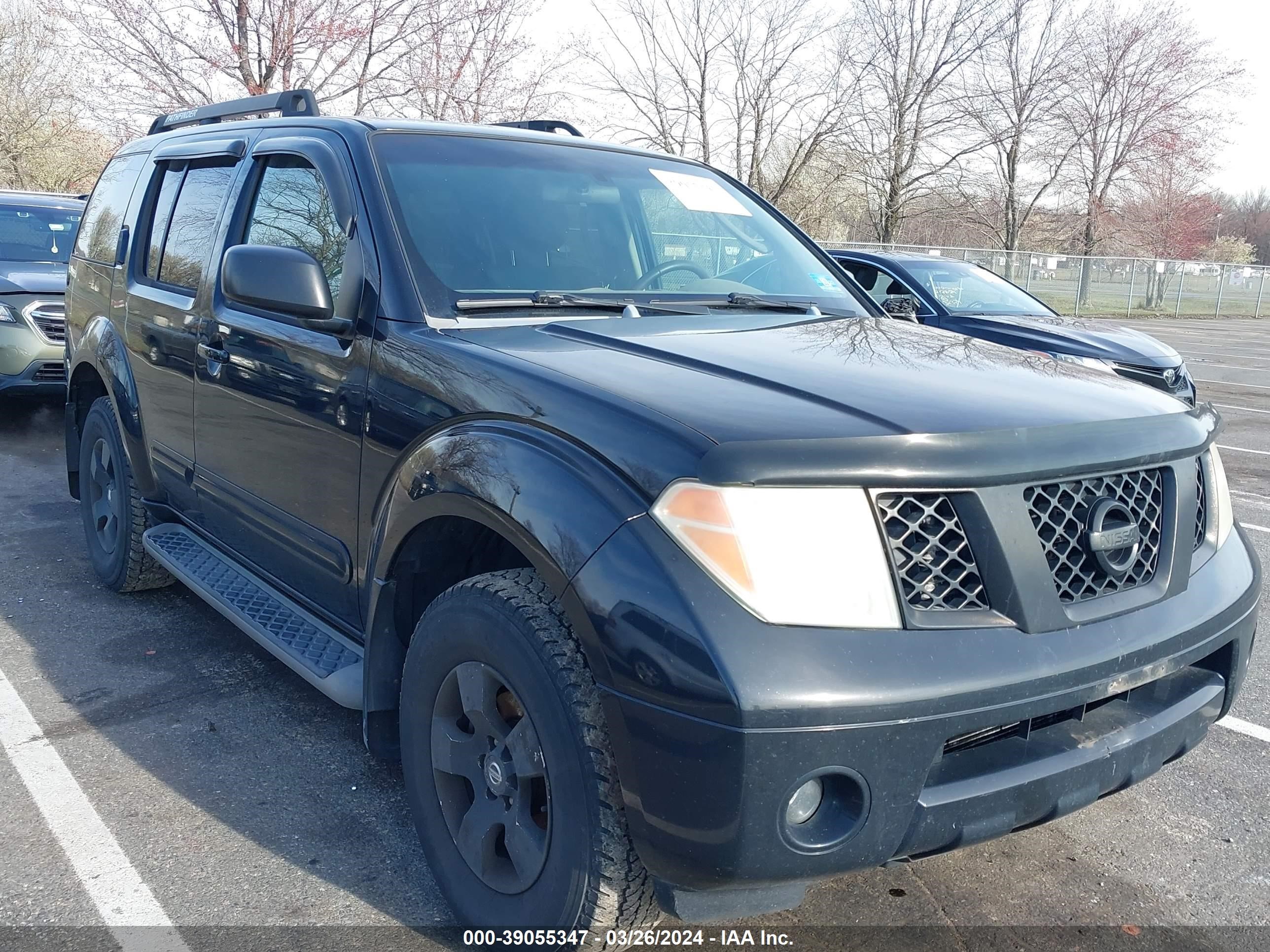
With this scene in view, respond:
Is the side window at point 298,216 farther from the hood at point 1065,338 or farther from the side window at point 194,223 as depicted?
→ the hood at point 1065,338

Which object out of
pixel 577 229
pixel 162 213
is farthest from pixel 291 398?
pixel 162 213

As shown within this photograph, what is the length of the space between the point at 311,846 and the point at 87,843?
0.58 metres

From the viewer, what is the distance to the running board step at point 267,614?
9.36 feet

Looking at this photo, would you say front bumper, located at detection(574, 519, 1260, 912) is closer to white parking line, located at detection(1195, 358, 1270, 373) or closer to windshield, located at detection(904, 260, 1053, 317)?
windshield, located at detection(904, 260, 1053, 317)

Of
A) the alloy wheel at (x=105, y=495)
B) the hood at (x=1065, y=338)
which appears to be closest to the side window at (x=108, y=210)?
the alloy wheel at (x=105, y=495)

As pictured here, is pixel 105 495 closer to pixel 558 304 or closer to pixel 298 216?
pixel 298 216

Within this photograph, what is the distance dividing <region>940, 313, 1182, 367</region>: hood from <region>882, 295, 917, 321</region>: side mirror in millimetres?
3451

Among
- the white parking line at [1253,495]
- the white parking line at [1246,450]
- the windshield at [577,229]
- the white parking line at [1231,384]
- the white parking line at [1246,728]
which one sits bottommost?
the white parking line at [1246,728]

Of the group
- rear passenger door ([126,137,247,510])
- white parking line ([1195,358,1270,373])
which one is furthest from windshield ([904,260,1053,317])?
white parking line ([1195,358,1270,373])

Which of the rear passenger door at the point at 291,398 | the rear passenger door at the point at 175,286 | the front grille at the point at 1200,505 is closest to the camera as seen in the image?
the front grille at the point at 1200,505

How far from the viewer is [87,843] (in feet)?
9.35

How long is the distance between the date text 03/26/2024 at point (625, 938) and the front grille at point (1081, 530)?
1049 mm

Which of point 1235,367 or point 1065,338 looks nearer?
point 1065,338

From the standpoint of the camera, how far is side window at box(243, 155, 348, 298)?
3.07 metres
